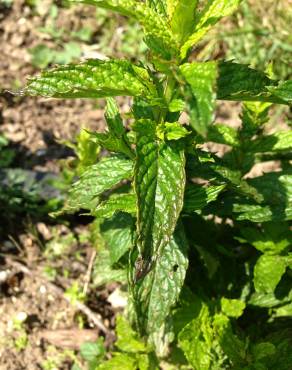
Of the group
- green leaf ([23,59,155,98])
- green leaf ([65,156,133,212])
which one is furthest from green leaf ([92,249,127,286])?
green leaf ([23,59,155,98])

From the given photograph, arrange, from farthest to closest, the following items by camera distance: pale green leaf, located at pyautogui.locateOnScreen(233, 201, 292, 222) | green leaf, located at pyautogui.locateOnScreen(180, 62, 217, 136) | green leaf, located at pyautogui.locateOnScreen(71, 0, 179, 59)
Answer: pale green leaf, located at pyautogui.locateOnScreen(233, 201, 292, 222) < green leaf, located at pyautogui.locateOnScreen(71, 0, 179, 59) < green leaf, located at pyautogui.locateOnScreen(180, 62, 217, 136)

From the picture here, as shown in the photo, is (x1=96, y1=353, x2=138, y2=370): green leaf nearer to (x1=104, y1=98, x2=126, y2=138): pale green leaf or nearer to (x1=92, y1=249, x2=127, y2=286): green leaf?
(x1=92, y1=249, x2=127, y2=286): green leaf

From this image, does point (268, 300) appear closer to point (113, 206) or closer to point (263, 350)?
point (263, 350)


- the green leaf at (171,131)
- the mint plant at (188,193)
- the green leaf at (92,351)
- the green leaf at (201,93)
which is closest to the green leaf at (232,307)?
the mint plant at (188,193)

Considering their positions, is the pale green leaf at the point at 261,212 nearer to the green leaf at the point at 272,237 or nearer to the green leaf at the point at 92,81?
the green leaf at the point at 272,237

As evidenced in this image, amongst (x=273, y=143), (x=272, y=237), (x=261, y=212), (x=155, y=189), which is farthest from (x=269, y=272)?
(x=155, y=189)

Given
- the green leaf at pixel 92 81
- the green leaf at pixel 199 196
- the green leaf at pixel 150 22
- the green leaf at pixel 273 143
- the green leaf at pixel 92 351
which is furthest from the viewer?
the green leaf at pixel 92 351

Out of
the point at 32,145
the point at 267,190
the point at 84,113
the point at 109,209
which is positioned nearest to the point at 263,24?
the point at 84,113
